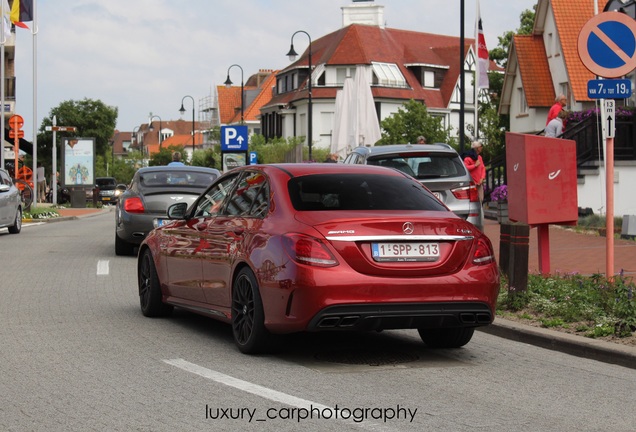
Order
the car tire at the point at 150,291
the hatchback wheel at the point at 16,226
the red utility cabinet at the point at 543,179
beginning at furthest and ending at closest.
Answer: the hatchback wheel at the point at 16,226
the red utility cabinet at the point at 543,179
the car tire at the point at 150,291

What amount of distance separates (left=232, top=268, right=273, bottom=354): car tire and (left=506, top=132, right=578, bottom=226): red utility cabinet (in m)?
5.18

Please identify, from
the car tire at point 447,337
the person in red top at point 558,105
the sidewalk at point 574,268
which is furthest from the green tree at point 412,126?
the car tire at point 447,337

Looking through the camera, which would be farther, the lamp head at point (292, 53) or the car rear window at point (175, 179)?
the lamp head at point (292, 53)

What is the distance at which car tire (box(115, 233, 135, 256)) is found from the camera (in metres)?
19.6

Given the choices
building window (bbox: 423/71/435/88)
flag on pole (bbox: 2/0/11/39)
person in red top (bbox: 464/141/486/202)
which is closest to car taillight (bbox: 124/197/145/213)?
person in red top (bbox: 464/141/486/202)

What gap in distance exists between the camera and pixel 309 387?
7277 mm

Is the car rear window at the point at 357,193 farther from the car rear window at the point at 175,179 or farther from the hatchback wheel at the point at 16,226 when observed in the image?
the hatchback wheel at the point at 16,226

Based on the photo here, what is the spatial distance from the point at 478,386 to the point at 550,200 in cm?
609

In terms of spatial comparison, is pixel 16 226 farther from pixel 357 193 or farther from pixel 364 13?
pixel 364 13

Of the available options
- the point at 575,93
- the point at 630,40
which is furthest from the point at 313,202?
the point at 575,93

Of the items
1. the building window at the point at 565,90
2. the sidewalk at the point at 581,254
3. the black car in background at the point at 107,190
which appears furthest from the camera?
the black car in background at the point at 107,190

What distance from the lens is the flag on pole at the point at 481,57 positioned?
40.7 m

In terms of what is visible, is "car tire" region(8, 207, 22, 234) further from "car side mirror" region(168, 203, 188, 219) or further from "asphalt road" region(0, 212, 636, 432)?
"car side mirror" region(168, 203, 188, 219)

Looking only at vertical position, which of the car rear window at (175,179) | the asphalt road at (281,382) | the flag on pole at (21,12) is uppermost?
the flag on pole at (21,12)
